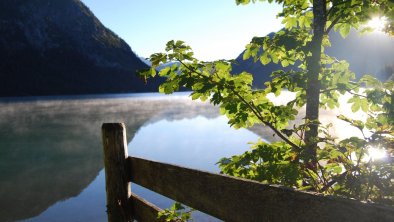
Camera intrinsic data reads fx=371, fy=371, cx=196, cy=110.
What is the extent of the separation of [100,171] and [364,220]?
60.9 feet

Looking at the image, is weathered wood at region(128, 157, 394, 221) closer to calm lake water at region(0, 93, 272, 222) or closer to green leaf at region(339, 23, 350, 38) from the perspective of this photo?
green leaf at region(339, 23, 350, 38)

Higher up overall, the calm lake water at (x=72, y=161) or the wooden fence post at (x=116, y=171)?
the wooden fence post at (x=116, y=171)

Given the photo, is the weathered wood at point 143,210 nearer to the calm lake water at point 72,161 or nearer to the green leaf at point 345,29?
the green leaf at point 345,29

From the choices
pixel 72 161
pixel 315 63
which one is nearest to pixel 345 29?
pixel 315 63

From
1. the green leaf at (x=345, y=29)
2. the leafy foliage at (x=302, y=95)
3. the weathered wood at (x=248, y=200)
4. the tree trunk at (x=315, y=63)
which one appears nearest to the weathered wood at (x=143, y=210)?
the weathered wood at (x=248, y=200)

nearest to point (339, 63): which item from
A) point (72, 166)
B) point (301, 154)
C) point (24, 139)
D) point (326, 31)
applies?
point (326, 31)

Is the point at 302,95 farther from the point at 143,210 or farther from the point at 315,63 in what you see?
the point at 143,210

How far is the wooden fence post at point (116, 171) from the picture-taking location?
140 inches

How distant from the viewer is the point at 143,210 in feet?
11.7

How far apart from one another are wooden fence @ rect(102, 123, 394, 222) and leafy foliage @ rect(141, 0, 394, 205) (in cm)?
64

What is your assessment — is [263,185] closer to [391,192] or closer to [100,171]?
[391,192]

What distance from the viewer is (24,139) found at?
31594 mm

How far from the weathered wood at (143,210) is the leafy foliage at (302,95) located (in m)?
0.74

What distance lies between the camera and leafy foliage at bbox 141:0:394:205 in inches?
107
